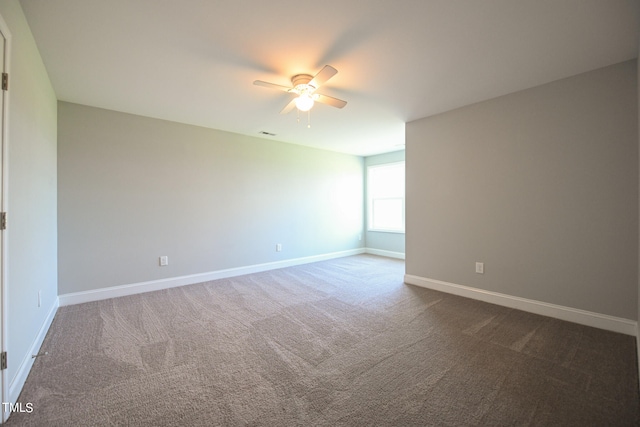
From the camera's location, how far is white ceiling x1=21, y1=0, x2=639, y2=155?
1.73 m

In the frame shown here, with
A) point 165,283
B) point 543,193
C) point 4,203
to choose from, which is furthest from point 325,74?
point 165,283

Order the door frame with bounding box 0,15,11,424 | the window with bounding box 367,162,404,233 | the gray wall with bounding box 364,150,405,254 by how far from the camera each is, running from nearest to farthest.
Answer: the door frame with bounding box 0,15,11,424, the gray wall with bounding box 364,150,405,254, the window with bounding box 367,162,404,233

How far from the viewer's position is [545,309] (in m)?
2.75

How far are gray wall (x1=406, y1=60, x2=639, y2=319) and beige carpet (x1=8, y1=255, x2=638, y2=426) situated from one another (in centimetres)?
43

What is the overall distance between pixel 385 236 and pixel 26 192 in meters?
5.68

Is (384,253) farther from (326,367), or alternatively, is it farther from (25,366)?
(25,366)

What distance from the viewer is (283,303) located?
3211 mm

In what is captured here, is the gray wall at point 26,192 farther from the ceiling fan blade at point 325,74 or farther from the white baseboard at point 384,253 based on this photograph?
the white baseboard at point 384,253

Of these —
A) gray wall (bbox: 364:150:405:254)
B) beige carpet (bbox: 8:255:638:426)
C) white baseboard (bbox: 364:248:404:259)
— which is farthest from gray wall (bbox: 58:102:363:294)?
white baseboard (bbox: 364:248:404:259)

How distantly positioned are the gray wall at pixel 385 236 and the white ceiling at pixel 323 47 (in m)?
2.66

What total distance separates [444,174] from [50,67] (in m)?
4.37

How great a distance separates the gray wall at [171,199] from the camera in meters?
3.23

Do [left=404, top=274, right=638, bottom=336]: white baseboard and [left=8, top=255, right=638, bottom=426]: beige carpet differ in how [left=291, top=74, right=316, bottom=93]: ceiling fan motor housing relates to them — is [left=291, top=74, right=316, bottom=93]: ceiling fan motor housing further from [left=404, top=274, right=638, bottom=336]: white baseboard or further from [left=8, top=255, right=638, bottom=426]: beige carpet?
[left=404, top=274, right=638, bottom=336]: white baseboard

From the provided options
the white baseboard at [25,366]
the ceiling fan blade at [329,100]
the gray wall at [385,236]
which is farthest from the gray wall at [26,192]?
the gray wall at [385,236]
